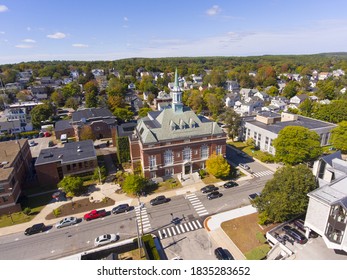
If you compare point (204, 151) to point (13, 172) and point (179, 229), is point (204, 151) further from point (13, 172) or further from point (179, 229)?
point (13, 172)

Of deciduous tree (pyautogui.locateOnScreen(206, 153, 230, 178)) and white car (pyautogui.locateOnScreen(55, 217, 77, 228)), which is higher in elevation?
deciduous tree (pyautogui.locateOnScreen(206, 153, 230, 178))

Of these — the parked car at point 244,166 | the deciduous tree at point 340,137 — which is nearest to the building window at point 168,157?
the parked car at point 244,166

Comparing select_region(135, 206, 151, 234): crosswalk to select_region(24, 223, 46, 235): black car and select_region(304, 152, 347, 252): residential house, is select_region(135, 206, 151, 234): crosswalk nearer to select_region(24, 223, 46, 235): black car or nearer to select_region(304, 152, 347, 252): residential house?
select_region(24, 223, 46, 235): black car

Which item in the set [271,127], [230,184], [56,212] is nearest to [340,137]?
[271,127]

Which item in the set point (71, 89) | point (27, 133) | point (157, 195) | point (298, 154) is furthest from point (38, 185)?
point (71, 89)

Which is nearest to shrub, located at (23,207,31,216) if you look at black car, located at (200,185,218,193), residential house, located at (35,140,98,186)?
residential house, located at (35,140,98,186)

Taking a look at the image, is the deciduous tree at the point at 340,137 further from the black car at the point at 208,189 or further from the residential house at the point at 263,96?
the residential house at the point at 263,96
